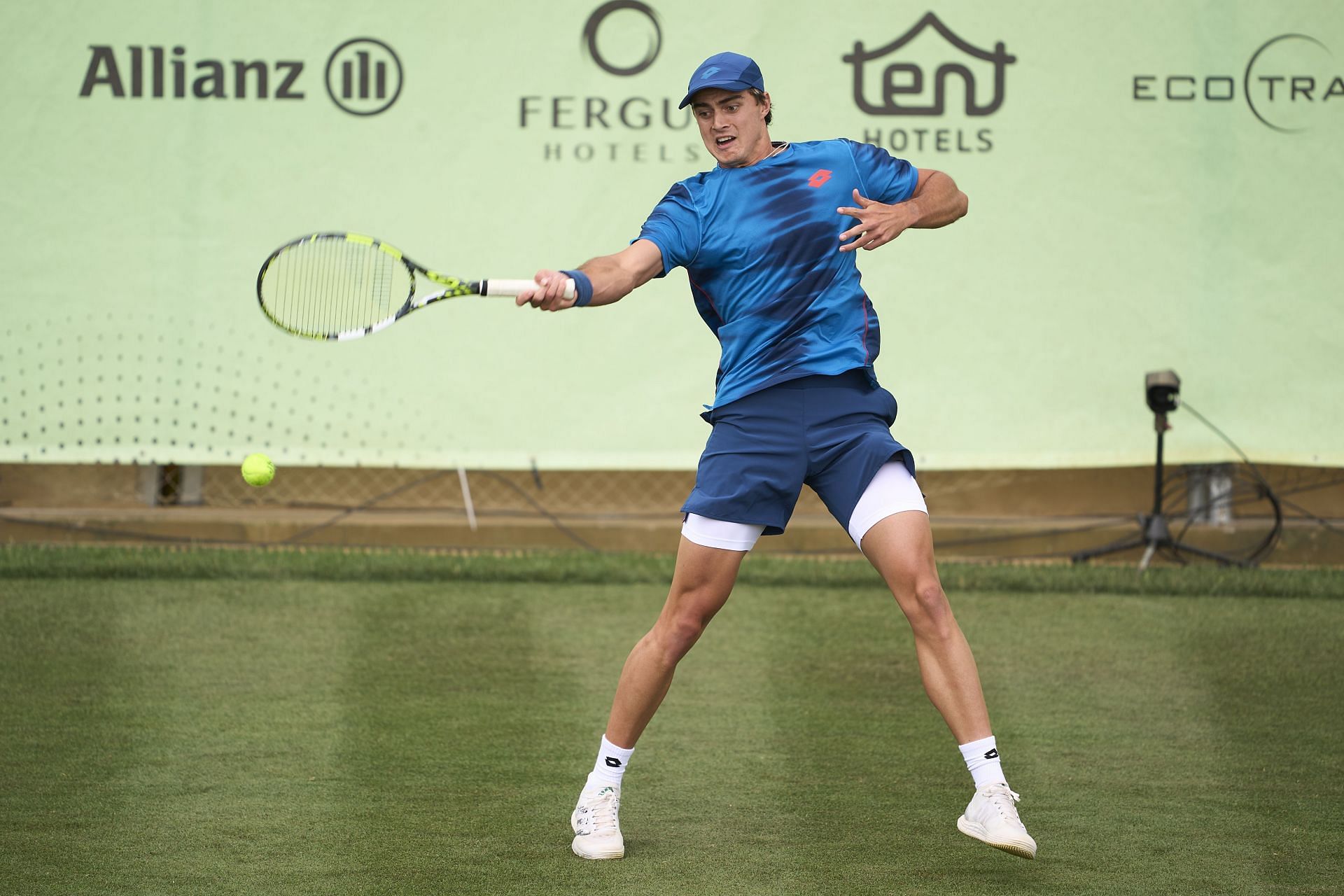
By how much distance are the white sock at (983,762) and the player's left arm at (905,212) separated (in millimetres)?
1117

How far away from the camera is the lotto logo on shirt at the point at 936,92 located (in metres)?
6.88

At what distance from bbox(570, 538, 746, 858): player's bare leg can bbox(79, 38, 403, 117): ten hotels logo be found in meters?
4.13

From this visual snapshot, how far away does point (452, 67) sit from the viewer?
692cm

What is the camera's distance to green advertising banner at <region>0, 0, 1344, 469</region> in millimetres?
6859

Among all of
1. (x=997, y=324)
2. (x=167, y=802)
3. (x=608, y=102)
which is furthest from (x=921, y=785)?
(x=608, y=102)

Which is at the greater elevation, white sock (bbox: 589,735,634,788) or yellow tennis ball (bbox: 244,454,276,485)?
yellow tennis ball (bbox: 244,454,276,485)

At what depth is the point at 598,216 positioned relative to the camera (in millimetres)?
6914

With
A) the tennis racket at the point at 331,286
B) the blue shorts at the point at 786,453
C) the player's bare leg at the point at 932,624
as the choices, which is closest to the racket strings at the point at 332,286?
the tennis racket at the point at 331,286

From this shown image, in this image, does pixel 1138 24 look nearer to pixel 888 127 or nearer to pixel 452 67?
pixel 888 127

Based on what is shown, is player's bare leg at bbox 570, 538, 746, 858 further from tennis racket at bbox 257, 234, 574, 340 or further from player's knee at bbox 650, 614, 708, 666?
tennis racket at bbox 257, 234, 574, 340

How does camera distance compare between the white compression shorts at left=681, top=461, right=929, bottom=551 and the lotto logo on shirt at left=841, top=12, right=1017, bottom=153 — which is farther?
the lotto logo on shirt at left=841, top=12, right=1017, bottom=153

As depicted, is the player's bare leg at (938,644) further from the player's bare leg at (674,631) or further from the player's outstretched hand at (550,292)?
the player's outstretched hand at (550,292)

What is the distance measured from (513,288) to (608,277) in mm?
205

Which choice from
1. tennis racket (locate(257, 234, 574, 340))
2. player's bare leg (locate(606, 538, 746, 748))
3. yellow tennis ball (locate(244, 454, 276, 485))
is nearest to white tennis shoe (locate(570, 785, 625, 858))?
player's bare leg (locate(606, 538, 746, 748))
